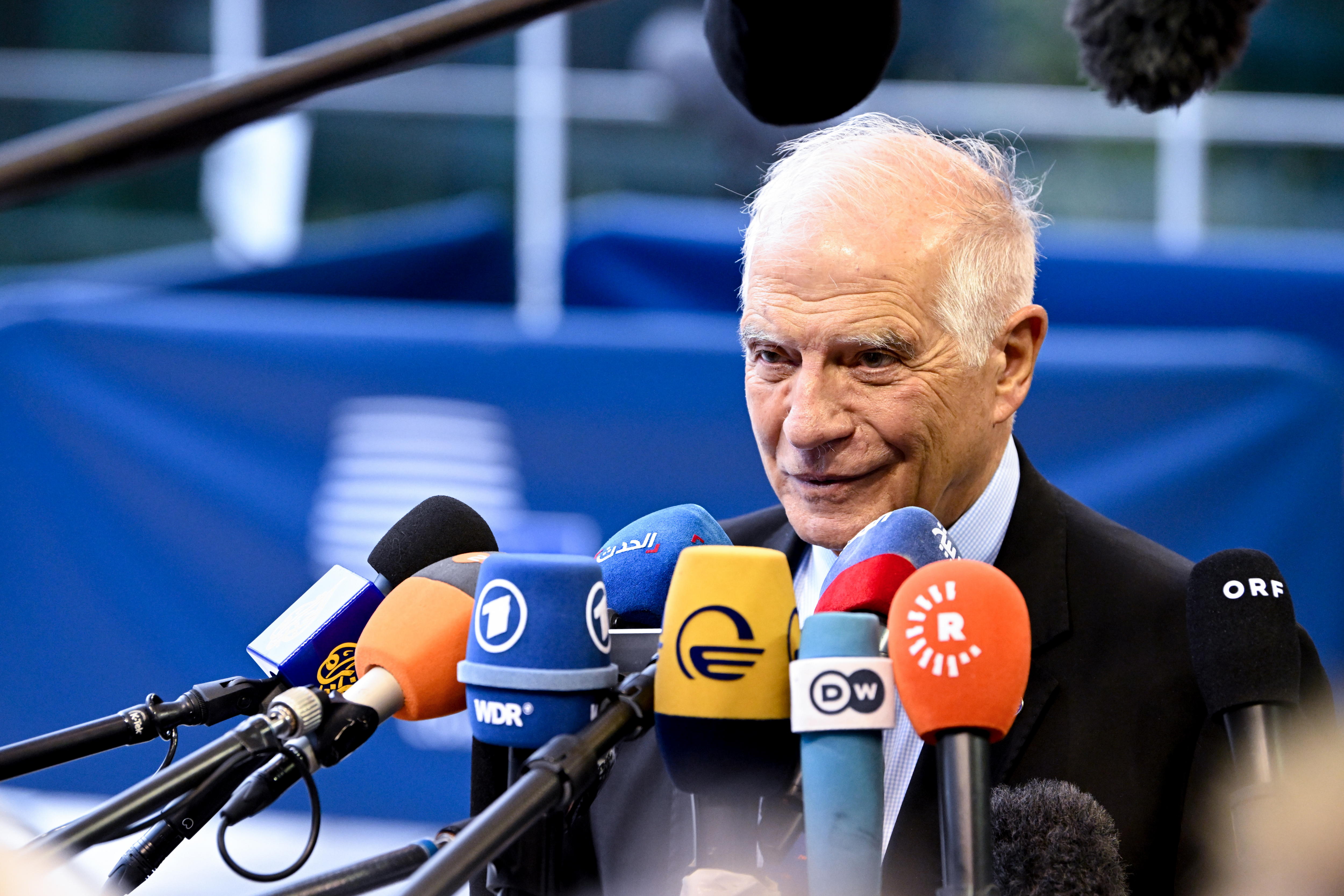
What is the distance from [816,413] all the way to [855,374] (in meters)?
0.09

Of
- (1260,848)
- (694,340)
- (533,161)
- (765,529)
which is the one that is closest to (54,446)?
(694,340)

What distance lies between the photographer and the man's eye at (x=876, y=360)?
165 centimetres

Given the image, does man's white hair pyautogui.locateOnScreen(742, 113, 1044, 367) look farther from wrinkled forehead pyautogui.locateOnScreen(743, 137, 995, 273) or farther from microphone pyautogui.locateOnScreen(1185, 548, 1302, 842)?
microphone pyautogui.locateOnScreen(1185, 548, 1302, 842)

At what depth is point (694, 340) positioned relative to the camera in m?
3.28

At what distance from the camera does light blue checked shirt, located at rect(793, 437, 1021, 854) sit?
1557 millimetres

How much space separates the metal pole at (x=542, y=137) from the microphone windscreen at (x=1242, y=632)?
669 cm

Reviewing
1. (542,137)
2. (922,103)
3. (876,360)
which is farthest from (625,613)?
(922,103)

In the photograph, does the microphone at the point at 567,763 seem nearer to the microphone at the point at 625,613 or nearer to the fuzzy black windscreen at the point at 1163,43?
the microphone at the point at 625,613

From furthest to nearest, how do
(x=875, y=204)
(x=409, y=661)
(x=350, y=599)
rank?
(x=875, y=204) → (x=350, y=599) → (x=409, y=661)

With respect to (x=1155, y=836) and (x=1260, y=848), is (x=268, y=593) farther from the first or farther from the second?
(x=1260, y=848)

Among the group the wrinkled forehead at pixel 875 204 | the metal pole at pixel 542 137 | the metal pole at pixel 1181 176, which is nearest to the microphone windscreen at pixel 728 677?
the wrinkled forehead at pixel 875 204

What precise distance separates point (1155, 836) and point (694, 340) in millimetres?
1997

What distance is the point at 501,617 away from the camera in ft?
3.27

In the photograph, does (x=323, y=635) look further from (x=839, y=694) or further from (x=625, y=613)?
(x=839, y=694)
